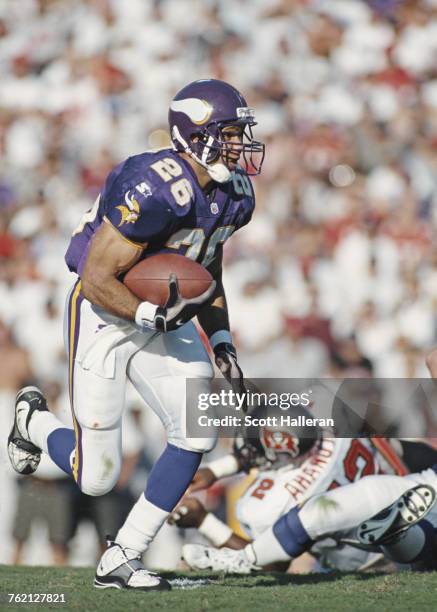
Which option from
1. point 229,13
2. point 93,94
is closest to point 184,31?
point 229,13

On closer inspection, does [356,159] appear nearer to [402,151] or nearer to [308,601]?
[402,151]

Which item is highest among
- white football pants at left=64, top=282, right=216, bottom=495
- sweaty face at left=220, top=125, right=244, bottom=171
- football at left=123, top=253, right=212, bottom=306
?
sweaty face at left=220, top=125, right=244, bottom=171

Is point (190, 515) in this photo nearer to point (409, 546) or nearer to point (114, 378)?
point (409, 546)

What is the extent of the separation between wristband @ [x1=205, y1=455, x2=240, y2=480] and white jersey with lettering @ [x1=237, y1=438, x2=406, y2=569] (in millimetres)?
215

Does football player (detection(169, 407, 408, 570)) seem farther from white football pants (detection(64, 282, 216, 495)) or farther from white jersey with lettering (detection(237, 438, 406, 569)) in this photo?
white football pants (detection(64, 282, 216, 495))

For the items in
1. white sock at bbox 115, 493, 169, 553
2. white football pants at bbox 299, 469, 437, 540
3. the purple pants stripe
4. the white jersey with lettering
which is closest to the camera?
white sock at bbox 115, 493, 169, 553

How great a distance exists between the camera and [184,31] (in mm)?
10703

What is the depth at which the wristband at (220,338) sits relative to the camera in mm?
4203

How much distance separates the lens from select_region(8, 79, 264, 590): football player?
3.75m

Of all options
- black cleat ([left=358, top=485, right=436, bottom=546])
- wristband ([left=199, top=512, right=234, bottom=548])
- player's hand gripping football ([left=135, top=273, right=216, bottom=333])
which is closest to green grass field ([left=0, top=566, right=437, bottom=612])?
black cleat ([left=358, top=485, right=436, bottom=546])

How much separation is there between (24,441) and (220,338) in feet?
3.42

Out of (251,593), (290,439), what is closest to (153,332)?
(251,593)

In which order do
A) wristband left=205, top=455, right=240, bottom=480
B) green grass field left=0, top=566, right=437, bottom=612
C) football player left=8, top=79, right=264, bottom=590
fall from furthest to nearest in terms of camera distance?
wristband left=205, top=455, right=240, bottom=480 < football player left=8, top=79, right=264, bottom=590 < green grass field left=0, top=566, right=437, bottom=612

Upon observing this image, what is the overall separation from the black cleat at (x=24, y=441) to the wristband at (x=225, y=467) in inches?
44.5
